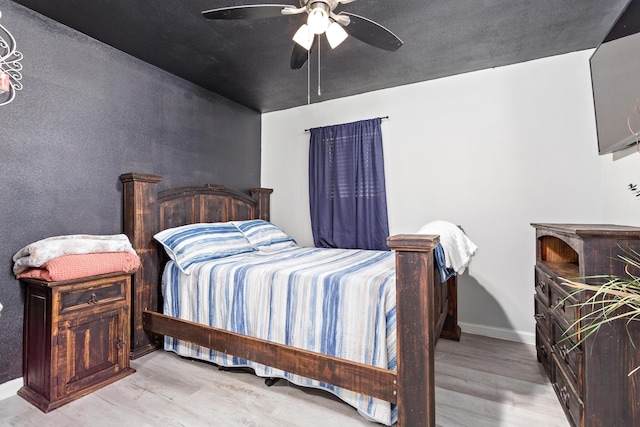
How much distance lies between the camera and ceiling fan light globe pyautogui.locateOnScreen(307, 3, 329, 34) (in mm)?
1624

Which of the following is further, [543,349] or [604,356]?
[543,349]

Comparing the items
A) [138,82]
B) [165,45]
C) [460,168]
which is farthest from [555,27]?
[138,82]

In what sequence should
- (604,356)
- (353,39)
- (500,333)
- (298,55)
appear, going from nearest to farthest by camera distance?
(604,356) < (298,55) < (353,39) < (500,333)

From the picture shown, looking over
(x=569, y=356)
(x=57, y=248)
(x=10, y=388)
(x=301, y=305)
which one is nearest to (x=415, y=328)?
(x=301, y=305)

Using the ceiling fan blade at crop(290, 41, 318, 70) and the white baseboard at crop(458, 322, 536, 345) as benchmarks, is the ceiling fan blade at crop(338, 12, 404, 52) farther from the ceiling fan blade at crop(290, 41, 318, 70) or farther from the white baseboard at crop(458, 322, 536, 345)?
the white baseboard at crop(458, 322, 536, 345)

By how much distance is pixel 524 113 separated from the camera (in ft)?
9.26

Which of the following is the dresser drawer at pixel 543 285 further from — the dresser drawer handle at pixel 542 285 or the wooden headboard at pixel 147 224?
the wooden headboard at pixel 147 224

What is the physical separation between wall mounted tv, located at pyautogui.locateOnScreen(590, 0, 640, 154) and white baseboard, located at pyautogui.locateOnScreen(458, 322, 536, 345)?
1.63 meters

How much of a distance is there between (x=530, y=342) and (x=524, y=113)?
2.00 meters

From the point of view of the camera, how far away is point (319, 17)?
1635mm

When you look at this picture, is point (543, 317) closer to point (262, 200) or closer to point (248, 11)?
point (248, 11)

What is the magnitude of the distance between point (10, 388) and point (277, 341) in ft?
5.48

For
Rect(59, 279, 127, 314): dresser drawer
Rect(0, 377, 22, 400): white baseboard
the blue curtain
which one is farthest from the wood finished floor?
the blue curtain

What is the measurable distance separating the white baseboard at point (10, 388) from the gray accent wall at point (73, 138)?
0.04m
